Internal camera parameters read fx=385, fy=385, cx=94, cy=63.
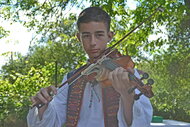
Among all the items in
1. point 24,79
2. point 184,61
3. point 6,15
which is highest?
point 6,15

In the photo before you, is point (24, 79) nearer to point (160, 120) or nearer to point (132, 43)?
point (132, 43)

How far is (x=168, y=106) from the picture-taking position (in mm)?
22969

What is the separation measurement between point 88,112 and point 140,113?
1.06 feet

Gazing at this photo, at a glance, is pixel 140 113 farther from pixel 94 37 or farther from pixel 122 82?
pixel 94 37

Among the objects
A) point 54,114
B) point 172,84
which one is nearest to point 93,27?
point 54,114

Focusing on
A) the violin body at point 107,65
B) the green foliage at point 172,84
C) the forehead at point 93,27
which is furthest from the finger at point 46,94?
the green foliage at point 172,84

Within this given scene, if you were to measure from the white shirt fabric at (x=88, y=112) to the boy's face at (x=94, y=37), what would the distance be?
0.61 feet

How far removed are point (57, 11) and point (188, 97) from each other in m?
15.1

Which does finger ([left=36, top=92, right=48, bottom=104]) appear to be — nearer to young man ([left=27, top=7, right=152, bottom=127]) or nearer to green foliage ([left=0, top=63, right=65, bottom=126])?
young man ([left=27, top=7, right=152, bottom=127])

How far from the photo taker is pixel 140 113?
167cm

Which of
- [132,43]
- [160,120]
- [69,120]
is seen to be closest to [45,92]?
[69,120]

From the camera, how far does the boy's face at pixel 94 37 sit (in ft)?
6.46

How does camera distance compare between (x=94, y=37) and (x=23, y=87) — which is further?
(x=23, y=87)

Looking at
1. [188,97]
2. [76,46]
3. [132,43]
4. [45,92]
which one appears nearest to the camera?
[45,92]
